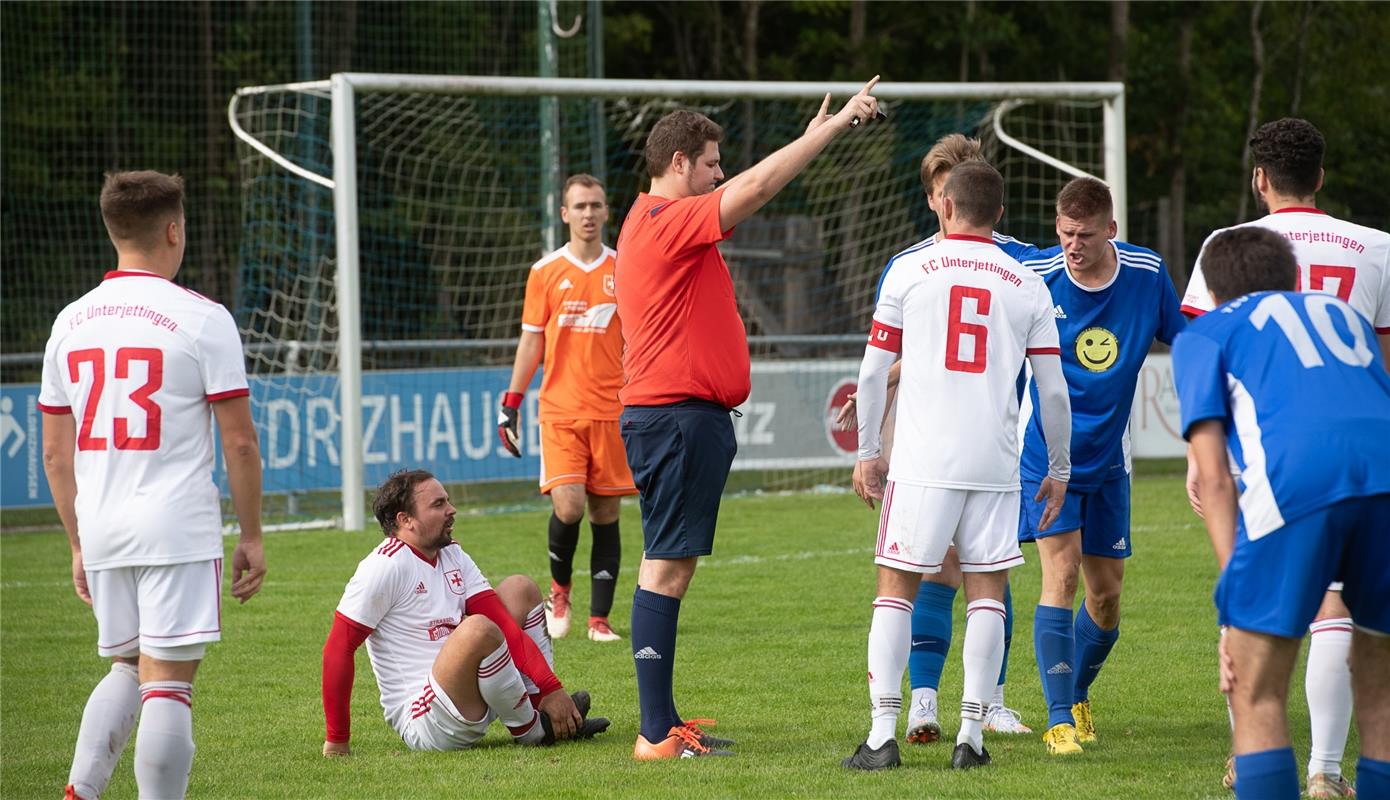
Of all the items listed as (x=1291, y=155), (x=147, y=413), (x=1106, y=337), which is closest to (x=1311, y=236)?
(x=1291, y=155)

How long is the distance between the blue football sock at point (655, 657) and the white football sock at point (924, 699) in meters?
0.85

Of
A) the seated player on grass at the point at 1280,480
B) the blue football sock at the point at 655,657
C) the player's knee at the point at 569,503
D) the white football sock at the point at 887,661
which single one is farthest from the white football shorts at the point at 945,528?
the player's knee at the point at 569,503

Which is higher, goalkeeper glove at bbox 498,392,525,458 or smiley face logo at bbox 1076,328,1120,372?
smiley face logo at bbox 1076,328,1120,372

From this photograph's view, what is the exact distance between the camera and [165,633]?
434 centimetres

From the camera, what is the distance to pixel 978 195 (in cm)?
520

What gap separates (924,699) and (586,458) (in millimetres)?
3282

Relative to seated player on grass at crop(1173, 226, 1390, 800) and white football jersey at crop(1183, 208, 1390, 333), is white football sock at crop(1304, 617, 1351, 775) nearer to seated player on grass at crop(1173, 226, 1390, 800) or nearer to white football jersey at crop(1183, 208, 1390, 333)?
seated player on grass at crop(1173, 226, 1390, 800)

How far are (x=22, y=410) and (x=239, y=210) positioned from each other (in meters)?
9.31

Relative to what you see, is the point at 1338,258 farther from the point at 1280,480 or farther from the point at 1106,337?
the point at 1280,480

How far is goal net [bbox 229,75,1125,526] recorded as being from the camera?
44.8 ft

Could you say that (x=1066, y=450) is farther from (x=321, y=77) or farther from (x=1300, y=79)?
(x=1300, y=79)

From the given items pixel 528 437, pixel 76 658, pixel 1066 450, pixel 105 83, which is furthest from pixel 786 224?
pixel 1066 450

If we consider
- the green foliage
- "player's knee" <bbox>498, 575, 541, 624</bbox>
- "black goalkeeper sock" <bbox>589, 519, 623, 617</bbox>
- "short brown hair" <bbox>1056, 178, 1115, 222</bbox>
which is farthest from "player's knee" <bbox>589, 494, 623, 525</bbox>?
the green foliage

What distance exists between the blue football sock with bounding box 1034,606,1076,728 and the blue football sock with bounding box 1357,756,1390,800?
1.68m
